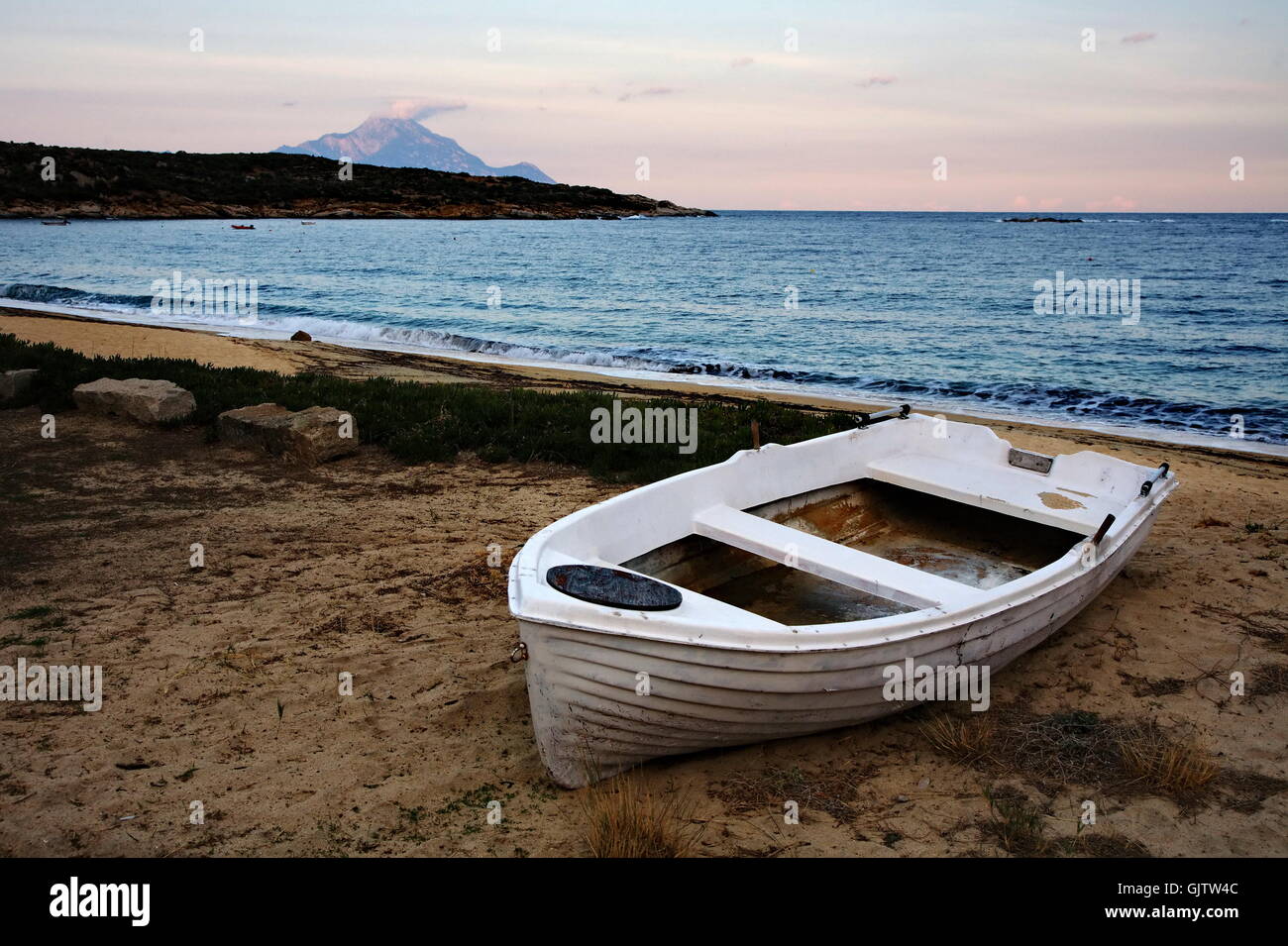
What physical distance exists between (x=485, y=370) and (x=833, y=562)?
Answer: 13988mm

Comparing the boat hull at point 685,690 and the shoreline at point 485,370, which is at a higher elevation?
the shoreline at point 485,370

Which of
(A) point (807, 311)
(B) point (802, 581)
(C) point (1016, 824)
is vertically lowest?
(C) point (1016, 824)

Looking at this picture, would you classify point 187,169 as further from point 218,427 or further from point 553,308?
point 218,427

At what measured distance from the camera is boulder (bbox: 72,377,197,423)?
993 cm

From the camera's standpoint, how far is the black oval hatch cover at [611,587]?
3873 mm

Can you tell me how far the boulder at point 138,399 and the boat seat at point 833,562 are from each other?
288 inches

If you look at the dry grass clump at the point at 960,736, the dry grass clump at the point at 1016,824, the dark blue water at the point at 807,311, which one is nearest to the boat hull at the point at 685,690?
the dry grass clump at the point at 960,736

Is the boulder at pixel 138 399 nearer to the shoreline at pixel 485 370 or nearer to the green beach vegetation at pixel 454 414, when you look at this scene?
the green beach vegetation at pixel 454 414

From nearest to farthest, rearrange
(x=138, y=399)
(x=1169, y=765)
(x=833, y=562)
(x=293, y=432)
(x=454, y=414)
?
(x=1169, y=765) < (x=833, y=562) < (x=293, y=432) < (x=138, y=399) < (x=454, y=414)

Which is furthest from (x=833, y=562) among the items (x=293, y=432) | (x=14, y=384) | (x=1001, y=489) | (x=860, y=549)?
(x=14, y=384)

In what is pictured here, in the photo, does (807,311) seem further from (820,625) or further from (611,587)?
(611,587)

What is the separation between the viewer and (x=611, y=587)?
3.99 m
